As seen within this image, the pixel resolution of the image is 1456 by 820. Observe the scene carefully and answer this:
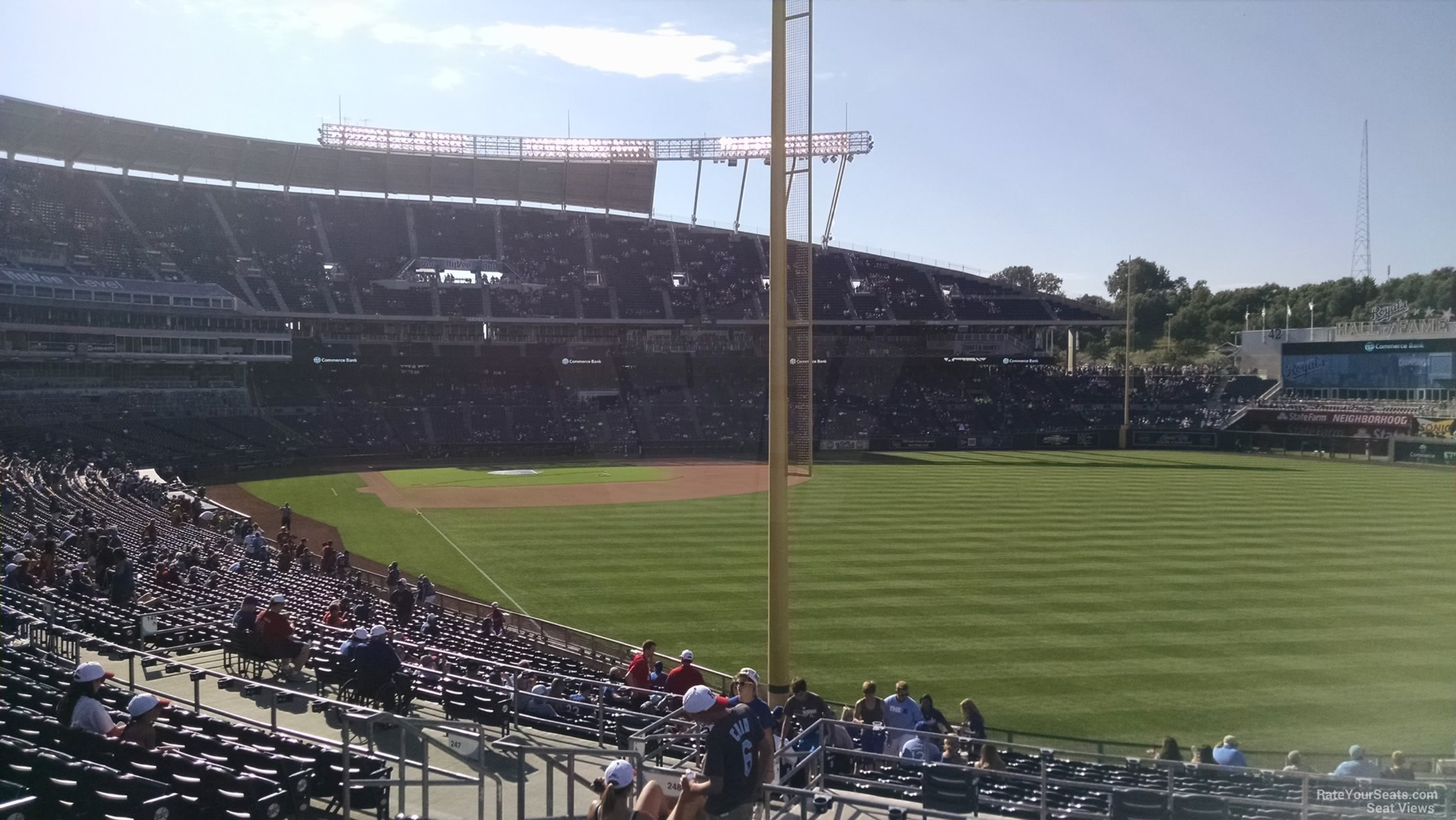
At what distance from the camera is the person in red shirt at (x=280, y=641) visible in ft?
31.4

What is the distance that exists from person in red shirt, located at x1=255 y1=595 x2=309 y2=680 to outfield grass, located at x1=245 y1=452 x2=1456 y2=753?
6.51m

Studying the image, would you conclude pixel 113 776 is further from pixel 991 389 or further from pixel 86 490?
pixel 991 389

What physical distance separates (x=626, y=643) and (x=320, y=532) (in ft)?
51.6

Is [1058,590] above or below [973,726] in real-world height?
below

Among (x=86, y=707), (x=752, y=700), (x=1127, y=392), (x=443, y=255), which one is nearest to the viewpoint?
(x=752, y=700)

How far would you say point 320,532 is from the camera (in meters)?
27.5

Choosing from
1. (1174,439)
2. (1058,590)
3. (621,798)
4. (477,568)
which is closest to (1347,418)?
(1174,439)

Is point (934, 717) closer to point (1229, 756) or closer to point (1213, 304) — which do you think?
point (1229, 756)

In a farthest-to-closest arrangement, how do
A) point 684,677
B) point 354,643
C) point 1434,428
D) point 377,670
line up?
point 1434,428 → point 354,643 → point 377,670 → point 684,677

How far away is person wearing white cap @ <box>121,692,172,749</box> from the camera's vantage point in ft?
19.3

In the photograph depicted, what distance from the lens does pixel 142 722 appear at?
591 cm

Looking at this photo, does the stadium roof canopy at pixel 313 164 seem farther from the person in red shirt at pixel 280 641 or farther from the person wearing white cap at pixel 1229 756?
the person wearing white cap at pixel 1229 756

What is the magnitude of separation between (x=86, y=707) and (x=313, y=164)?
196ft

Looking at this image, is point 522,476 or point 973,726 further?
point 522,476
